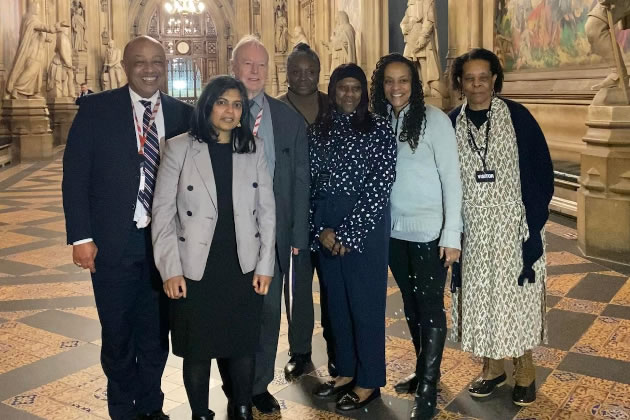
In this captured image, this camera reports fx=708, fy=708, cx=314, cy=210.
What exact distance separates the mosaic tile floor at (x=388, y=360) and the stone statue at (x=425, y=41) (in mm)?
8299

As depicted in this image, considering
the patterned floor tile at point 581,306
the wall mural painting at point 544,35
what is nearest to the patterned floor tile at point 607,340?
the patterned floor tile at point 581,306

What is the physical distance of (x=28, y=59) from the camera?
682 inches

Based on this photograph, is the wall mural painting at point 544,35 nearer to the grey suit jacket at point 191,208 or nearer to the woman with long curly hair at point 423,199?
the woman with long curly hair at point 423,199

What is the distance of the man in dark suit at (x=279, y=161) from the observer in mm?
3291

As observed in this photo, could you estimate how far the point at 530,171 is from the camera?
10.5 ft

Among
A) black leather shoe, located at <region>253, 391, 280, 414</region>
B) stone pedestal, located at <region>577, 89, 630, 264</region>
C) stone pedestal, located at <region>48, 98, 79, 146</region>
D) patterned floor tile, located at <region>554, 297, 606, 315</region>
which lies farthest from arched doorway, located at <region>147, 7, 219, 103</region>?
black leather shoe, located at <region>253, 391, 280, 414</region>

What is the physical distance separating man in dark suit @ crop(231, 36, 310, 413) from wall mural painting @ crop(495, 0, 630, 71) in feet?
25.4

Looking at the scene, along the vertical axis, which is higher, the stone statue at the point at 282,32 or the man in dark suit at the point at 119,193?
the stone statue at the point at 282,32

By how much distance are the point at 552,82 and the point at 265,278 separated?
1043 cm

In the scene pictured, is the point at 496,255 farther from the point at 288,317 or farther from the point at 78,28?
the point at 78,28

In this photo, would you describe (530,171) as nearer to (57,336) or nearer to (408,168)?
(408,168)

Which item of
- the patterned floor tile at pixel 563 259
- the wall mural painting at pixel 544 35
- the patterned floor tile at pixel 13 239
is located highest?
the wall mural painting at pixel 544 35

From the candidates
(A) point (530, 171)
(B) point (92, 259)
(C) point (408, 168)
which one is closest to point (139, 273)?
(B) point (92, 259)

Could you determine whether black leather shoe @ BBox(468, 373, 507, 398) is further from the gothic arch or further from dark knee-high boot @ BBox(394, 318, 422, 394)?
the gothic arch
